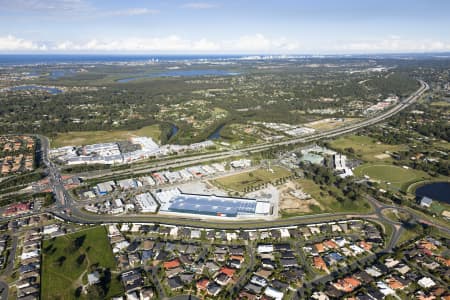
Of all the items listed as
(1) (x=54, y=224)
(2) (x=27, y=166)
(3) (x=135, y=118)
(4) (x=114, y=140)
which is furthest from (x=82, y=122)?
(1) (x=54, y=224)

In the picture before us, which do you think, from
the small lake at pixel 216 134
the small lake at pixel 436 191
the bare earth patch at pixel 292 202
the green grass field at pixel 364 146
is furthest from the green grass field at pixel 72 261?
the green grass field at pixel 364 146

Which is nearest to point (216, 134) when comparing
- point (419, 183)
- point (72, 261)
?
point (419, 183)

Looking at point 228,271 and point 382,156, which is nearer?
point 228,271

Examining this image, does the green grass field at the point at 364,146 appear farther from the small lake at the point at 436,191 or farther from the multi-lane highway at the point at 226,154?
the small lake at the point at 436,191

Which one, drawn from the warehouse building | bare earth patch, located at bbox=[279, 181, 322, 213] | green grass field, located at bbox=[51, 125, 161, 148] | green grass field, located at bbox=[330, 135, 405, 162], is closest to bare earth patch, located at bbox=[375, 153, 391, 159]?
green grass field, located at bbox=[330, 135, 405, 162]

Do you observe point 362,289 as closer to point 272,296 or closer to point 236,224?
point 272,296

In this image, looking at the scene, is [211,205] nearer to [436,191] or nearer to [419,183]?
[419,183]

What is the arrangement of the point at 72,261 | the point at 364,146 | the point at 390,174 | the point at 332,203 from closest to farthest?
the point at 72,261 → the point at 332,203 → the point at 390,174 → the point at 364,146
